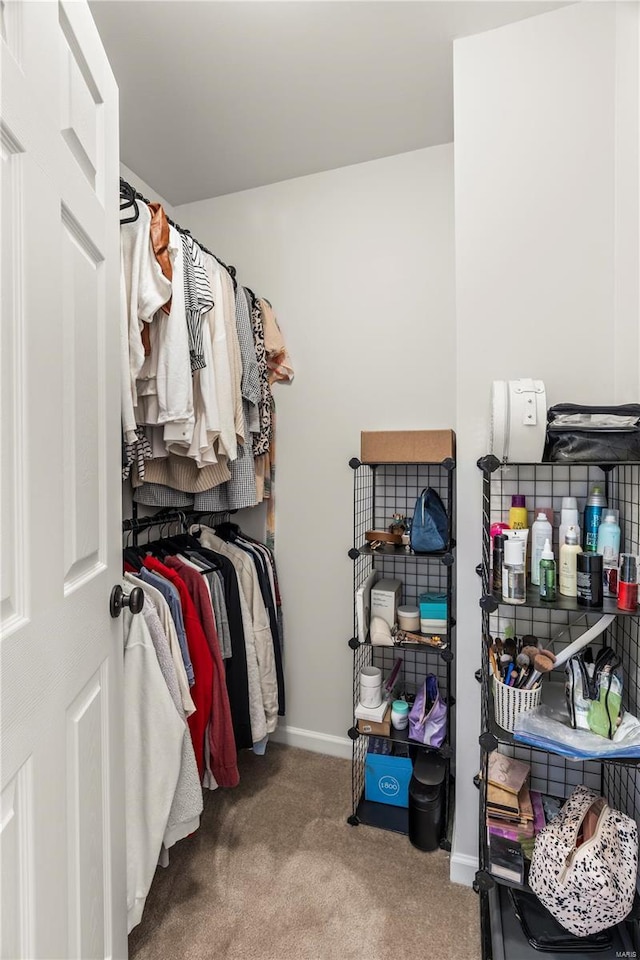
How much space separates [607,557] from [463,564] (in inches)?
17.2

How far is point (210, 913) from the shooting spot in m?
1.40

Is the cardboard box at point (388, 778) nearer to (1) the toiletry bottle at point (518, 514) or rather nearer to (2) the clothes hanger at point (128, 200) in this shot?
(1) the toiletry bottle at point (518, 514)

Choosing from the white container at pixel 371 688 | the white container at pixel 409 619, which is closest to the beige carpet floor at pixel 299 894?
the white container at pixel 371 688

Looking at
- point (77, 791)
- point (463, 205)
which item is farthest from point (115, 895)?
point (463, 205)

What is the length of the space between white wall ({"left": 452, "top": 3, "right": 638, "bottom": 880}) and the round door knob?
3.30 feet

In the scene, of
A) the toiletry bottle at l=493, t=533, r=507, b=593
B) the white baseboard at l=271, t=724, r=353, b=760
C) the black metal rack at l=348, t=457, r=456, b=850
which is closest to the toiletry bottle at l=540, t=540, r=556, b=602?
the toiletry bottle at l=493, t=533, r=507, b=593

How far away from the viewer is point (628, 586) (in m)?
1.13

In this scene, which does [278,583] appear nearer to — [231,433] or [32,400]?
[231,433]

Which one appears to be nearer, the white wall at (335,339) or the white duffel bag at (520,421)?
the white duffel bag at (520,421)

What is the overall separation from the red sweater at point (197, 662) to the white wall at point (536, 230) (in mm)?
844

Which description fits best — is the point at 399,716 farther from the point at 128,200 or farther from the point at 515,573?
the point at 128,200

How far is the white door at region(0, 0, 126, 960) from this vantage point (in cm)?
66

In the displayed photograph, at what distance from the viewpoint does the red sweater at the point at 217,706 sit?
1.62 metres

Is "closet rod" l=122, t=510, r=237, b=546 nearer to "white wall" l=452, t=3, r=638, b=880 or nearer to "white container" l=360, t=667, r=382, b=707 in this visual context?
"white container" l=360, t=667, r=382, b=707
